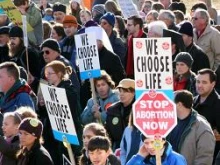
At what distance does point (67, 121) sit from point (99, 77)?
2.02 metres

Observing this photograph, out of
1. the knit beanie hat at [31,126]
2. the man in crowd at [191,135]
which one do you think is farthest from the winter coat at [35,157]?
the man in crowd at [191,135]

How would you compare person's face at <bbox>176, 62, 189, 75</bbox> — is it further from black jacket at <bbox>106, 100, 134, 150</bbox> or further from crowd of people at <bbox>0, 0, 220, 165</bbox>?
black jacket at <bbox>106, 100, 134, 150</bbox>

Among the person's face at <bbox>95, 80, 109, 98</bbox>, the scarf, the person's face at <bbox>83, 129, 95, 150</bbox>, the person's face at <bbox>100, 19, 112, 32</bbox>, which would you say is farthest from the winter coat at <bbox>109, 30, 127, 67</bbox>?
the person's face at <bbox>83, 129, 95, 150</bbox>

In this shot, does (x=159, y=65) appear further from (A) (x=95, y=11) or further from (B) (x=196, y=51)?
(A) (x=95, y=11)

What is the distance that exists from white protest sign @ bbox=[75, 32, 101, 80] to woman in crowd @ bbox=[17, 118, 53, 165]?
9.25ft

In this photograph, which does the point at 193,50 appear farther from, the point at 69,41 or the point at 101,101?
the point at 69,41

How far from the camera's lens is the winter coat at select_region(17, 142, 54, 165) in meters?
8.43

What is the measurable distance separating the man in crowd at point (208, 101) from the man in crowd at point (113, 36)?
371 centimetres

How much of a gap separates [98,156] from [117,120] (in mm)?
2290

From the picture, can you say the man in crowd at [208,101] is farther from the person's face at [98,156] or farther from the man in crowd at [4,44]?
the man in crowd at [4,44]

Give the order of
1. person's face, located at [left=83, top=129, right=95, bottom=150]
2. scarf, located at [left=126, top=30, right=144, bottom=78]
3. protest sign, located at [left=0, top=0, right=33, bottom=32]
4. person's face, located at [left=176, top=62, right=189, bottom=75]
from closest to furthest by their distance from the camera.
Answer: person's face, located at [left=83, top=129, right=95, bottom=150]
person's face, located at [left=176, top=62, right=189, bottom=75]
scarf, located at [left=126, top=30, right=144, bottom=78]
protest sign, located at [left=0, top=0, right=33, bottom=32]

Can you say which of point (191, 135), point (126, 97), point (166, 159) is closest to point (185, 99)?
point (191, 135)

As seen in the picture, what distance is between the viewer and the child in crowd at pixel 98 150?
7.85m

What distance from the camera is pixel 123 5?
16.4m
